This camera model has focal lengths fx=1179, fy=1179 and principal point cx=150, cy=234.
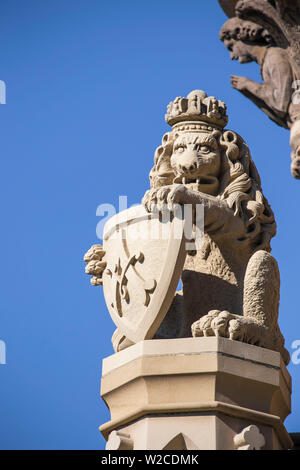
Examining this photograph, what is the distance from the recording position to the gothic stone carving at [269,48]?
41.6ft

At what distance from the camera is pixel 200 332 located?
24.4ft

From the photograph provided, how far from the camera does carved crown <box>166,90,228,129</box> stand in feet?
27.3

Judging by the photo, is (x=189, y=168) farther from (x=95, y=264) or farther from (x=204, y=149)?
(x=95, y=264)

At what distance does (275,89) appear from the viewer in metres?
12.8

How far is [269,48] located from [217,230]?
19.2ft

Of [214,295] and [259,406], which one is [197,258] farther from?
[259,406]

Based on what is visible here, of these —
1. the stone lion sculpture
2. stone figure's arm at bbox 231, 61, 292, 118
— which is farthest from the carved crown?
stone figure's arm at bbox 231, 61, 292, 118

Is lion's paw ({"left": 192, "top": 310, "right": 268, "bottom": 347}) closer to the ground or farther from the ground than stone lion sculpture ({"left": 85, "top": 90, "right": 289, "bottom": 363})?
closer to the ground

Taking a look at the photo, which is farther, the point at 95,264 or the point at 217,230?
the point at 95,264

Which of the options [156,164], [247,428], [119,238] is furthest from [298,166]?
[247,428]

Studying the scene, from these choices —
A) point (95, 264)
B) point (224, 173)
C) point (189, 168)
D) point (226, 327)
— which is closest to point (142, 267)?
point (95, 264)

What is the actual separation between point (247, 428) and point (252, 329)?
0.65 m

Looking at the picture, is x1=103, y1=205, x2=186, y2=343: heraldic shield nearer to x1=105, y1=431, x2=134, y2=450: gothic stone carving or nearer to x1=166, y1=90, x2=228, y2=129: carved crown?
x1=105, y1=431, x2=134, y2=450: gothic stone carving

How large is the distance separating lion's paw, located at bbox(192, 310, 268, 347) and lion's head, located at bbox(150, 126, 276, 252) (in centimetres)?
71
